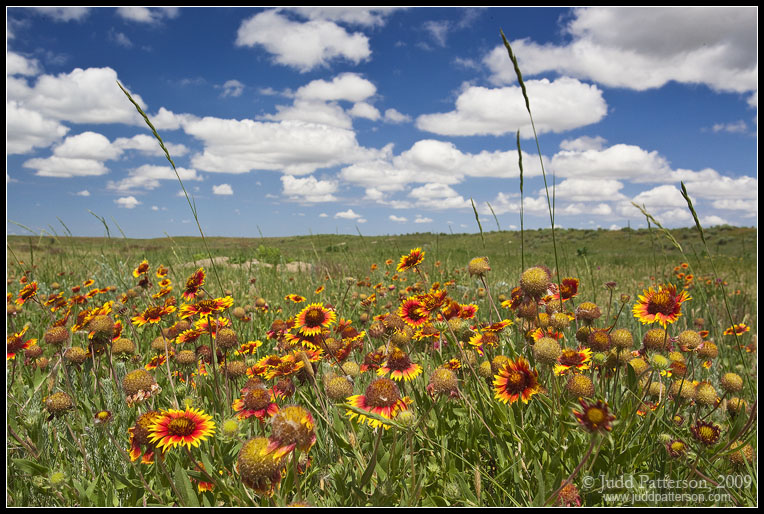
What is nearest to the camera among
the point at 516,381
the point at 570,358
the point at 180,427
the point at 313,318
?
the point at 180,427

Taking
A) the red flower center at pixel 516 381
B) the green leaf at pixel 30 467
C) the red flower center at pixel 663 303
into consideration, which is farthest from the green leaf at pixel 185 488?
the red flower center at pixel 663 303

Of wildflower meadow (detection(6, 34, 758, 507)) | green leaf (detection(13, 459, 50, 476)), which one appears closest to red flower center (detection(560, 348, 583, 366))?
wildflower meadow (detection(6, 34, 758, 507))

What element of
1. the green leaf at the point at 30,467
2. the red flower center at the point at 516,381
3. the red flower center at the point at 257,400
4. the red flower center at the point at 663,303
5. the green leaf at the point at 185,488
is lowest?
the green leaf at the point at 30,467

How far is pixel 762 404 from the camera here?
1.36 metres

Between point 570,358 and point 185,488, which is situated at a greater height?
point 570,358

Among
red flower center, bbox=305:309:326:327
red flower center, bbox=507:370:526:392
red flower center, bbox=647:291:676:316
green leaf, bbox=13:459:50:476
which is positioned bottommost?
green leaf, bbox=13:459:50:476

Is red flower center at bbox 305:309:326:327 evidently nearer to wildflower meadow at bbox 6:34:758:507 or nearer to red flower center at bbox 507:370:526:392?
wildflower meadow at bbox 6:34:758:507

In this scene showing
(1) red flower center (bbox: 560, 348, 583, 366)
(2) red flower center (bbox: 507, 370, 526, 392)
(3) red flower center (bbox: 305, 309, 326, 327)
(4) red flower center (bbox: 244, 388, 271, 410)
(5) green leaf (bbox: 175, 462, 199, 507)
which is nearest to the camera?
(5) green leaf (bbox: 175, 462, 199, 507)

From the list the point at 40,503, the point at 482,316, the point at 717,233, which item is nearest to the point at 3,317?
the point at 40,503

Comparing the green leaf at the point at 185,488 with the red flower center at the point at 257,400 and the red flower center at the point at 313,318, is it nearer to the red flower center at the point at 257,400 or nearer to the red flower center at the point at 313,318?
the red flower center at the point at 257,400

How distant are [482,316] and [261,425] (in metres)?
3.07

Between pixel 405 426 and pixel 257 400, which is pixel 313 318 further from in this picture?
pixel 405 426

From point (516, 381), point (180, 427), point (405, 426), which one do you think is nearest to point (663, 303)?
point (516, 381)

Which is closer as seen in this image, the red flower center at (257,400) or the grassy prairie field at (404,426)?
the grassy prairie field at (404,426)
